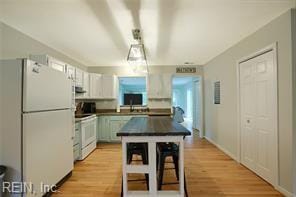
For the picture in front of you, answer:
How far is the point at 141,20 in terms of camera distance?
2934 millimetres

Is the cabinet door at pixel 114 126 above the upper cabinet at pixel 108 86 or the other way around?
the other way around

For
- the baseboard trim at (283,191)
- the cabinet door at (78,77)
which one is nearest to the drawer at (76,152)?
the cabinet door at (78,77)

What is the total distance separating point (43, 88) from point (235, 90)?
11.3ft

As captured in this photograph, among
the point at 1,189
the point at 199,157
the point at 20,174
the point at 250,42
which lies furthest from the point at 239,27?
the point at 1,189

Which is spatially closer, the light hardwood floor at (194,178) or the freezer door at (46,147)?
the freezer door at (46,147)

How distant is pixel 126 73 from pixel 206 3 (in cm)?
455

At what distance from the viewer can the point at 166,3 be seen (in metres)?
2.45

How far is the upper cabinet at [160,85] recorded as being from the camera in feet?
21.3

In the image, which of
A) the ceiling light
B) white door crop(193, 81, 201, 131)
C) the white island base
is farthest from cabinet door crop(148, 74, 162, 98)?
the white island base

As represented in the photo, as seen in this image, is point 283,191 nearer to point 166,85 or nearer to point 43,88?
point 43,88

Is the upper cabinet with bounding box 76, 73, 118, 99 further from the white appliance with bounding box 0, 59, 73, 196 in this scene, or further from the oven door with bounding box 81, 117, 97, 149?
the white appliance with bounding box 0, 59, 73, 196

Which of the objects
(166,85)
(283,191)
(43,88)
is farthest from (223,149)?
(43,88)

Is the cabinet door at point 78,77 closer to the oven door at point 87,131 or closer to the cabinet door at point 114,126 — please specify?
the oven door at point 87,131

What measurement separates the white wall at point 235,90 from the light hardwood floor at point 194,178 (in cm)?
44
